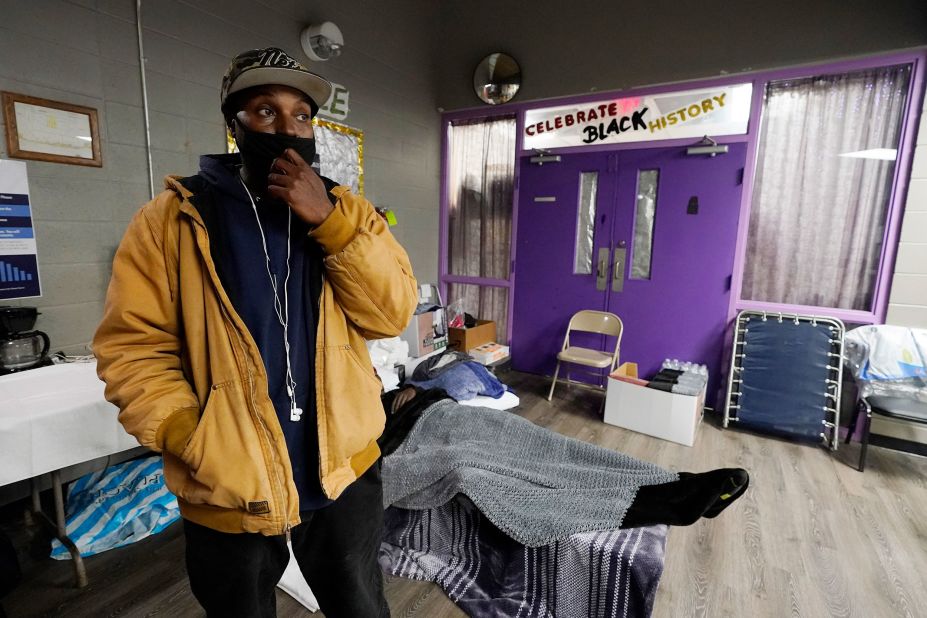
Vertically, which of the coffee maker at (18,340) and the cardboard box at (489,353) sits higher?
the coffee maker at (18,340)

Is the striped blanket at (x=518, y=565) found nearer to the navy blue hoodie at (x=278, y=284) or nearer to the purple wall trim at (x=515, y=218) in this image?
the navy blue hoodie at (x=278, y=284)

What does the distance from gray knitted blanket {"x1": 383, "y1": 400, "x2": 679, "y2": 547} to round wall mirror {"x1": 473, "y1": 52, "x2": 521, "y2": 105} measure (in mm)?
3104

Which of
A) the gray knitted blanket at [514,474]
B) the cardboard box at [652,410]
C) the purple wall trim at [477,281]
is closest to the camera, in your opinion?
the gray knitted blanket at [514,474]

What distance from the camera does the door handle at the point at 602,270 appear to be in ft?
13.1

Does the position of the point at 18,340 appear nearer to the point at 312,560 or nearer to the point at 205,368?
the point at 205,368

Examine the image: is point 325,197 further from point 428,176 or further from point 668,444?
point 428,176

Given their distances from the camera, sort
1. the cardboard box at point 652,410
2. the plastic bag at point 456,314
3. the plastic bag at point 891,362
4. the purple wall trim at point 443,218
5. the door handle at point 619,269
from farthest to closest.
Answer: the purple wall trim at point 443,218, the plastic bag at point 456,314, the door handle at point 619,269, the cardboard box at point 652,410, the plastic bag at point 891,362

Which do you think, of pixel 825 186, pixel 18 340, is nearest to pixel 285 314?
pixel 18 340

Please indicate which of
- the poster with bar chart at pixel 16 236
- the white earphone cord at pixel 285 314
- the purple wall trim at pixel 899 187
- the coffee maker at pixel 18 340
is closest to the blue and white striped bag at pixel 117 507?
the coffee maker at pixel 18 340

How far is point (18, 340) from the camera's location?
2004 millimetres

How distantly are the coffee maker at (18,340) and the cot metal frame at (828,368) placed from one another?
13.0ft

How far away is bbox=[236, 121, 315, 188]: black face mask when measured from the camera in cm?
95

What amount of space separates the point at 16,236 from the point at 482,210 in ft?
10.9

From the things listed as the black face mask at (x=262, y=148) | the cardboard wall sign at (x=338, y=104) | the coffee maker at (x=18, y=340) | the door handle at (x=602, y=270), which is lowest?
the coffee maker at (x=18, y=340)
